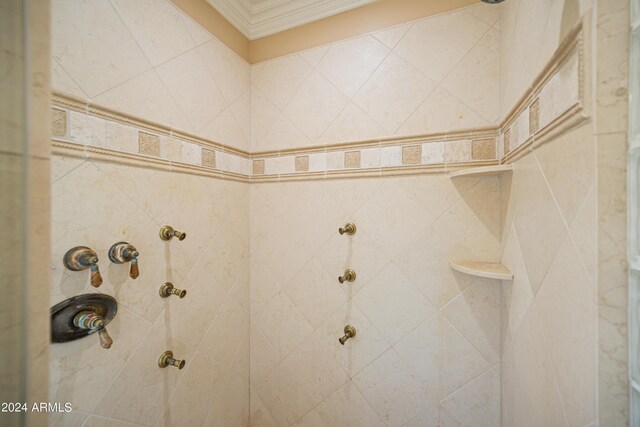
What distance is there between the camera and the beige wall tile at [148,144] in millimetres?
866

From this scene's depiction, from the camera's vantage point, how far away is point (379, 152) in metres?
1.10

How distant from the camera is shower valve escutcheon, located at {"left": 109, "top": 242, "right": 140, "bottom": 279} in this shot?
77cm

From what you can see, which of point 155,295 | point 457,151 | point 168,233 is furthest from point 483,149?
point 155,295

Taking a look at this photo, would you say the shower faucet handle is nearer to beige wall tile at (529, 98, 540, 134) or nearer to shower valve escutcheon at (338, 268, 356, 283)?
shower valve escutcheon at (338, 268, 356, 283)

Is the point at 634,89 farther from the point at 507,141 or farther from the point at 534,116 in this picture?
the point at 507,141

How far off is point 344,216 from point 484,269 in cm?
60

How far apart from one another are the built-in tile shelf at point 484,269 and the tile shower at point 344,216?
0.03 meters

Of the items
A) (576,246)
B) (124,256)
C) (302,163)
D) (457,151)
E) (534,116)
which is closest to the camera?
(576,246)

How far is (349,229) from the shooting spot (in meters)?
1.12

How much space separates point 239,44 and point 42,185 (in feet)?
4.26

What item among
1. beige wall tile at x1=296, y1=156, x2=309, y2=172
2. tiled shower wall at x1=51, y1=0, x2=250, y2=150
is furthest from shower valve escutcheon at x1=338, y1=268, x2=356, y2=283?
tiled shower wall at x1=51, y1=0, x2=250, y2=150

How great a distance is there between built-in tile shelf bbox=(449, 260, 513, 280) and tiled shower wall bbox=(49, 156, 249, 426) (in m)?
1.05

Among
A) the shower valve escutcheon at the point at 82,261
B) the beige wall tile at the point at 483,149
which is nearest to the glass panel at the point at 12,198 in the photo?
the shower valve escutcheon at the point at 82,261

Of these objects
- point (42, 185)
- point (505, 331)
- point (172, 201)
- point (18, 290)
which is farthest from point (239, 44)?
point (505, 331)
